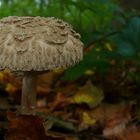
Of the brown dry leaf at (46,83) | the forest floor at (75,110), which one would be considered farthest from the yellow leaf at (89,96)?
the brown dry leaf at (46,83)

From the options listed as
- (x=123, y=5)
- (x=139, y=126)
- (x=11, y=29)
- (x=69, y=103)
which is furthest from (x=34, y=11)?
(x=11, y=29)

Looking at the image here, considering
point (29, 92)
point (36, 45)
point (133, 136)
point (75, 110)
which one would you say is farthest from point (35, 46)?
point (75, 110)

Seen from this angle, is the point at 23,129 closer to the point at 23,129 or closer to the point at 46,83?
the point at 23,129

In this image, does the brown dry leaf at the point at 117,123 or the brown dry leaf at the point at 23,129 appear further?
the brown dry leaf at the point at 117,123

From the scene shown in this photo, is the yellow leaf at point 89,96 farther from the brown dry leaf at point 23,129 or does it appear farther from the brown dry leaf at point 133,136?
the brown dry leaf at point 23,129

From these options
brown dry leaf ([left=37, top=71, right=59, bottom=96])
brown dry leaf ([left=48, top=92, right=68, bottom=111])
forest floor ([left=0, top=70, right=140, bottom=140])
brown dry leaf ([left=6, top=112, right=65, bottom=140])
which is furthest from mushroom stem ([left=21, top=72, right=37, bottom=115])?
brown dry leaf ([left=37, top=71, right=59, bottom=96])

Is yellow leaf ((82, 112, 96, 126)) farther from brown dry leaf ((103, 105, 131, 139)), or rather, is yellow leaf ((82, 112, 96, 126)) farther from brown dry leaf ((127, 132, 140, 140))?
brown dry leaf ((127, 132, 140, 140))
